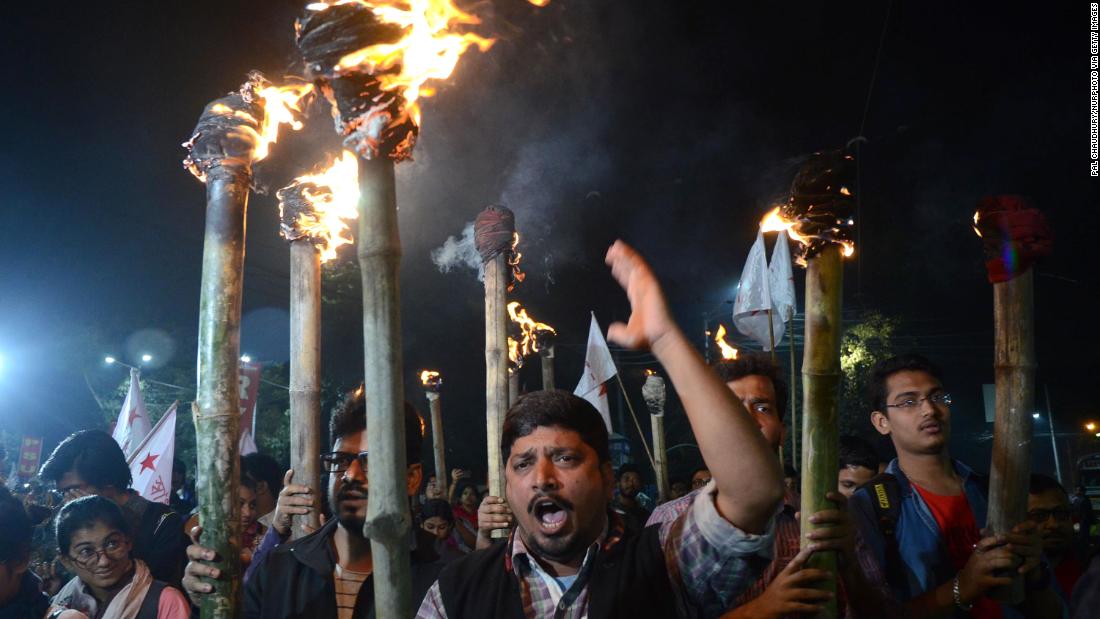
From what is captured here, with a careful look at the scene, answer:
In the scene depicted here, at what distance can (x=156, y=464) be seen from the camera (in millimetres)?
7727

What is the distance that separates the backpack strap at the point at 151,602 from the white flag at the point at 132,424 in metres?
5.26

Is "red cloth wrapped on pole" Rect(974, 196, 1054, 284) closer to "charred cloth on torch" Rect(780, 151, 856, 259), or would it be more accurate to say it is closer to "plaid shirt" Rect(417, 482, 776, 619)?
"charred cloth on torch" Rect(780, 151, 856, 259)

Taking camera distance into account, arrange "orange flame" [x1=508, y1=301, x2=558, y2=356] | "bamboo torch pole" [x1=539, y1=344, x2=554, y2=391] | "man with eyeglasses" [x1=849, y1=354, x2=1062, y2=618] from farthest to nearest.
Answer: "orange flame" [x1=508, y1=301, x2=558, y2=356], "bamboo torch pole" [x1=539, y1=344, x2=554, y2=391], "man with eyeglasses" [x1=849, y1=354, x2=1062, y2=618]

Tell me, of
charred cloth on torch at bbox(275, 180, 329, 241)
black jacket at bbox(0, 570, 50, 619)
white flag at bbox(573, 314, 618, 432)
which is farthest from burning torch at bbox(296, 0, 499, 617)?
white flag at bbox(573, 314, 618, 432)

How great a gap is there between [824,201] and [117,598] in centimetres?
407

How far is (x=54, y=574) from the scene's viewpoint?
5977mm

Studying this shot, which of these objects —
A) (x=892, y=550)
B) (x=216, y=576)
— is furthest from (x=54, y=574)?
(x=892, y=550)

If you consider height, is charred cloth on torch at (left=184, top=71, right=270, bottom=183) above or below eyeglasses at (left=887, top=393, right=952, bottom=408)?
above

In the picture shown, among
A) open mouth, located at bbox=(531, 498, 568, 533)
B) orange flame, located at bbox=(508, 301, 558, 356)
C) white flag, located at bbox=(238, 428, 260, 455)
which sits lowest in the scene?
open mouth, located at bbox=(531, 498, 568, 533)

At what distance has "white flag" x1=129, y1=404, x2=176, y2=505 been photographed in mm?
7583

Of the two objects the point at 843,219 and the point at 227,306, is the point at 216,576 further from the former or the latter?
the point at 843,219

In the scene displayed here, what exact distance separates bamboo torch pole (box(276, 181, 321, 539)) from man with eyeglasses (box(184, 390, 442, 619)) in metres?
0.10

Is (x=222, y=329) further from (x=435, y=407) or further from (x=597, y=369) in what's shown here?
(x=597, y=369)

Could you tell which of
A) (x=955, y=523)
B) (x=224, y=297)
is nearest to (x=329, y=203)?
(x=224, y=297)
